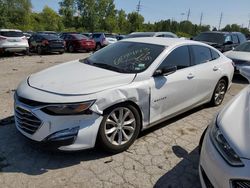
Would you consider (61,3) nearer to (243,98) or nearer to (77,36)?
(77,36)

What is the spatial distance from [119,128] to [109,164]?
0.49m

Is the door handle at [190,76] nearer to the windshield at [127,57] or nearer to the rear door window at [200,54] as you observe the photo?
the rear door window at [200,54]

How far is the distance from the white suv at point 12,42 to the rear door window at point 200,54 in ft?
39.9

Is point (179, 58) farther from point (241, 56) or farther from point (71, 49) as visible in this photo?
point (71, 49)

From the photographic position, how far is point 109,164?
11.2 ft

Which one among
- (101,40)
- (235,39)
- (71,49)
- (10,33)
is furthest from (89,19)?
(235,39)

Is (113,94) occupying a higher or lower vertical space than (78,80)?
lower

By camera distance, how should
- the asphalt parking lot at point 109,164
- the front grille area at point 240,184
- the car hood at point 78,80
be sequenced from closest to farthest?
the front grille area at point 240,184 < the asphalt parking lot at point 109,164 < the car hood at point 78,80

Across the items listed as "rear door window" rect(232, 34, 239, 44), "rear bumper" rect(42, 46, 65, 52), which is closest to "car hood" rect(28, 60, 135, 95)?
"rear door window" rect(232, 34, 239, 44)

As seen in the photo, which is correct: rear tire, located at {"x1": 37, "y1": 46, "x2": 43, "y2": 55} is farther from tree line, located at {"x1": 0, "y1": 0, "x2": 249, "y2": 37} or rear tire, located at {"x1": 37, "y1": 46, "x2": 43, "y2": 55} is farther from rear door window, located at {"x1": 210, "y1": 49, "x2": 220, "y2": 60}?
tree line, located at {"x1": 0, "y1": 0, "x2": 249, "y2": 37}

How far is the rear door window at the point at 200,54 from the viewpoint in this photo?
4836 mm

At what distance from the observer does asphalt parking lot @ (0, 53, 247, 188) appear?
306cm

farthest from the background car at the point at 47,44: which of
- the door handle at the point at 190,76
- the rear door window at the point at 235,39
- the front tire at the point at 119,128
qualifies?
the front tire at the point at 119,128

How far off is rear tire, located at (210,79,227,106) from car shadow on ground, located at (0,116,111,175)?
298cm
